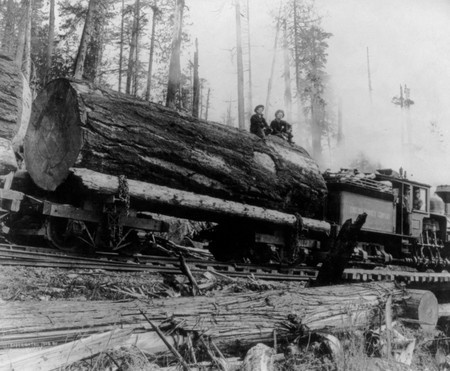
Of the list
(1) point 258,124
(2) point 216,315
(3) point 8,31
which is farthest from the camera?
(3) point 8,31

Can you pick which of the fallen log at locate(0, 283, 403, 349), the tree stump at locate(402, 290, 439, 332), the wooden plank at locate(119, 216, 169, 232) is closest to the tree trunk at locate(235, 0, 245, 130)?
the wooden plank at locate(119, 216, 169, 232)

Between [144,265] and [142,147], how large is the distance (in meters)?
1.82

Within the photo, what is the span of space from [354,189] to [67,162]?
7.02 metres

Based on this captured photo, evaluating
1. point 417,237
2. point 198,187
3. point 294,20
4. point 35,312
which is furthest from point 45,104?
point 294,20

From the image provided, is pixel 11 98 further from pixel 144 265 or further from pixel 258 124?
pixel 258 124

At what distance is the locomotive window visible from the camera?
12.9m

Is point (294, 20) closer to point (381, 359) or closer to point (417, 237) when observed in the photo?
point (417, 237)

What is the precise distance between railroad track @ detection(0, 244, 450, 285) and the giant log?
1.16 metres

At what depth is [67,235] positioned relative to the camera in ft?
22.6

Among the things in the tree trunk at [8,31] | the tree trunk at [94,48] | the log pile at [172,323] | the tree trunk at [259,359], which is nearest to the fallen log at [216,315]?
the log pile at [172,323]

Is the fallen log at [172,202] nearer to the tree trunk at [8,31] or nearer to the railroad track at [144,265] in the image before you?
the railroad track at [144,265]

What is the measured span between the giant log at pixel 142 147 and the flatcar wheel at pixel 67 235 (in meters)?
0.58

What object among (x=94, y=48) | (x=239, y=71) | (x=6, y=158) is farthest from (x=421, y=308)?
(x=239, y=71)

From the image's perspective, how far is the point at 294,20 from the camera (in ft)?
102
